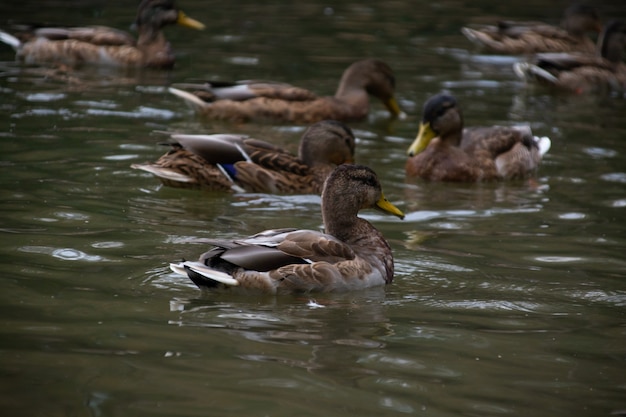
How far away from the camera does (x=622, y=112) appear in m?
14.8

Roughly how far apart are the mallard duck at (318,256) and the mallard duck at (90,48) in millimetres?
8625

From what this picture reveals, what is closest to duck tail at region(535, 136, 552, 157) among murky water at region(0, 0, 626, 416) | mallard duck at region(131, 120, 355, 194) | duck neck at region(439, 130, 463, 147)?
murky water at region(0, 0, 626, 416)

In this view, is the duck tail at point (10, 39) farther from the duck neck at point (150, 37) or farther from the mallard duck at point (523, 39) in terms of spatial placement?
the mallard duck at point (523, 39)

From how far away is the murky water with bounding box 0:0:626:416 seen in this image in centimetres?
557

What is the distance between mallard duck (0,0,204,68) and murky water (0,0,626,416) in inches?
40.6

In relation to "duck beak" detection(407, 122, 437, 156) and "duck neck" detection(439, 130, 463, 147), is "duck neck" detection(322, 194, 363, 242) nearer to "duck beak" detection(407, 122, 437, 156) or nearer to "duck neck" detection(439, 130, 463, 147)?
"duck beak" detection(407, 122, 437, 156)

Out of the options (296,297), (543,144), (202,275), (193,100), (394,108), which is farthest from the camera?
(394,108)

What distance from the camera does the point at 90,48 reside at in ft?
52.8

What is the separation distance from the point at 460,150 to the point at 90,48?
658 centimetres

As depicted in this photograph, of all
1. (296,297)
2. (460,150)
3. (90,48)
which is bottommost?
(296,297)

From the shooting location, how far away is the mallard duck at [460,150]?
11469 millimetres

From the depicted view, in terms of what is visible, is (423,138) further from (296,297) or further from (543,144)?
(296,297)

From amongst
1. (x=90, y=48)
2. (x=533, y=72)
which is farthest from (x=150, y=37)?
(x=533, y=72)

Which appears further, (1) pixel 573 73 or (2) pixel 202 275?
(1) pixel 573 73
